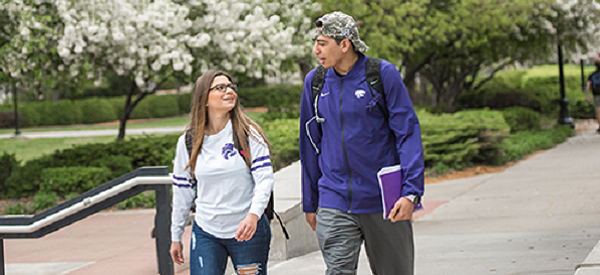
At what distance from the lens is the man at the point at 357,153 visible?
3830 mm

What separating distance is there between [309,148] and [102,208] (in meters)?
1.97

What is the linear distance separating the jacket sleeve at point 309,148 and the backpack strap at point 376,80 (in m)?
0.35

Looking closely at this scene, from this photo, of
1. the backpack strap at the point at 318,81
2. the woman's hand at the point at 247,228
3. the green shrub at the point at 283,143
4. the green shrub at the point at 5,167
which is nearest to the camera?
the woman's hand at the point at 247,228

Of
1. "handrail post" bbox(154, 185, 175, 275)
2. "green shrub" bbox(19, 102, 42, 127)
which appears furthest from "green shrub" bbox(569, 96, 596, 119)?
"green shrub" bbox(19, 102, 42, 127)

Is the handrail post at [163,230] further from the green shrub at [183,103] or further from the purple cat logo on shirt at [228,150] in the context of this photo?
the green shrub at [183,103]

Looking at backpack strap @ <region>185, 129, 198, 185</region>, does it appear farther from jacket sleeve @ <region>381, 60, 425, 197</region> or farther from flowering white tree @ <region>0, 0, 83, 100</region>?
flowering white tree @ <region>0, 0, 83, 100</region>

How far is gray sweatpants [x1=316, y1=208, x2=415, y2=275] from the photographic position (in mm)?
3934

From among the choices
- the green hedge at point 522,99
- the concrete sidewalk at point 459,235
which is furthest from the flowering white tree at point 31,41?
the green hedge at point 522,99

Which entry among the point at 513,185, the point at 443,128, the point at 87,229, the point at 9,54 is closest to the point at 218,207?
the point at 87,229

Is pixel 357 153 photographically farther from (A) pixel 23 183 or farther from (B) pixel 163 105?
(B) pixel 163 105

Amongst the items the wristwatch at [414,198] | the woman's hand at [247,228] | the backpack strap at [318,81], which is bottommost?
the woman's hand at [247,228]

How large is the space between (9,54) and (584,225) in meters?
8.78

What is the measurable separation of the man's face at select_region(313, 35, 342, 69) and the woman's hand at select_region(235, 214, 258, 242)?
Result: 0.88 metres

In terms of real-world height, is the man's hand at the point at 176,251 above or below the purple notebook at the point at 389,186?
below
